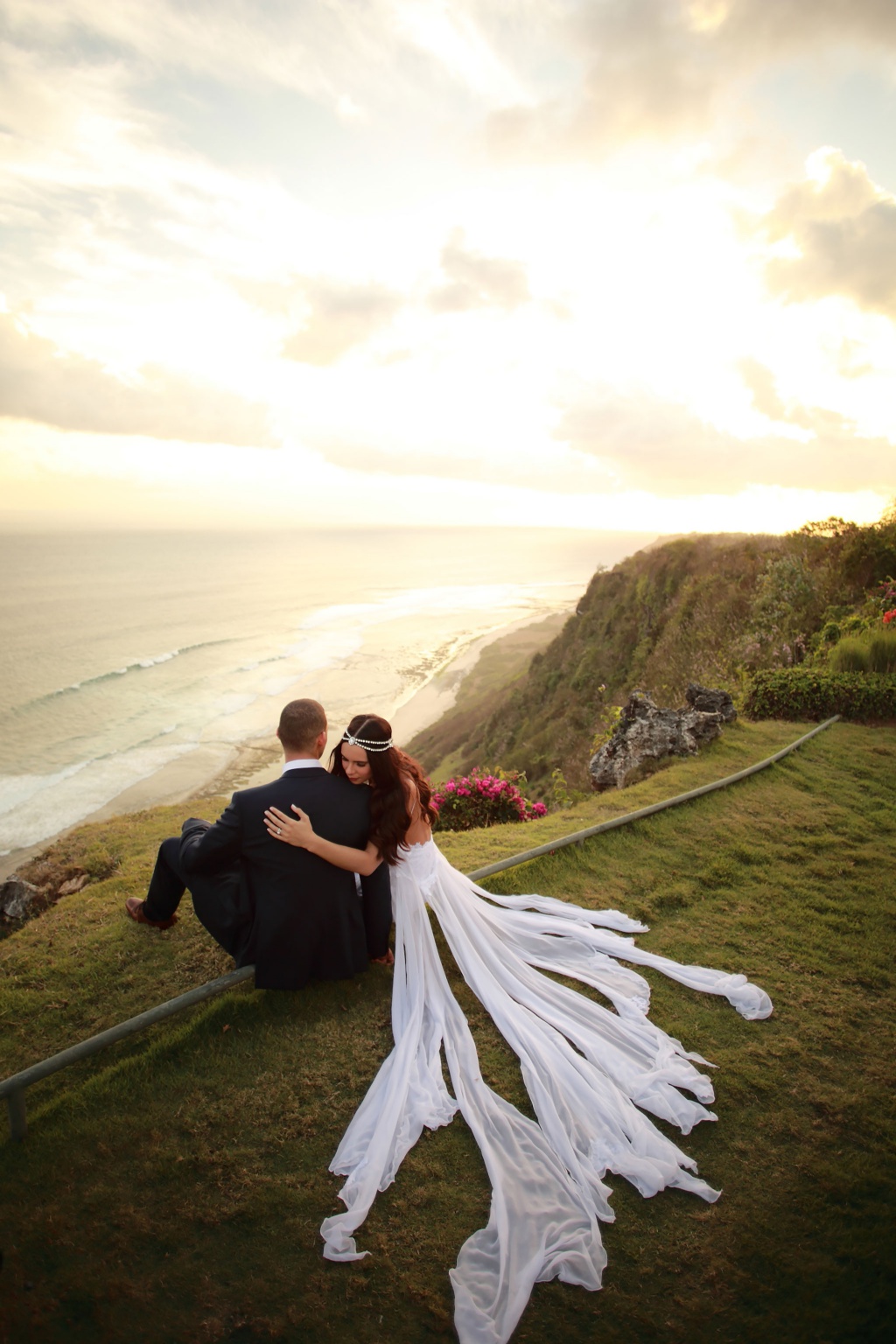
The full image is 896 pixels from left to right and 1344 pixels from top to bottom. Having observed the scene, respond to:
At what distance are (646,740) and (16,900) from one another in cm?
925

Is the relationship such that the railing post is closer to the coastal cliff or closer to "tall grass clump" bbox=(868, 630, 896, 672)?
the coastal cliff

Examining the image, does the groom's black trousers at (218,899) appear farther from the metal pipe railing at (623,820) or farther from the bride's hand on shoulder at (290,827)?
the metal pipe railing at (623,820)

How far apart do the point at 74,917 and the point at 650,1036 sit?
5247 mm

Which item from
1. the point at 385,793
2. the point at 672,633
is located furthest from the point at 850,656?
the point at 385,793

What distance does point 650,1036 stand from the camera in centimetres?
444

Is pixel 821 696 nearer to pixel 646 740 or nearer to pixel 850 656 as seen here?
pixel 850 656

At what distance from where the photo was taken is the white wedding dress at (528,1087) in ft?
10.2

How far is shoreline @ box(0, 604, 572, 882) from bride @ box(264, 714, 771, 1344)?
16623 millimetres

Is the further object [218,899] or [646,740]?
[646,740]

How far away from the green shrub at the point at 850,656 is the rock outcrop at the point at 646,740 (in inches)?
147

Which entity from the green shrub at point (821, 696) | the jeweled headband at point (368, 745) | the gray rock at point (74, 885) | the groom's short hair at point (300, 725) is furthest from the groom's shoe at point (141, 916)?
the green shrub at point (821, 696)

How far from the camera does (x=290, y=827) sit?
14.5 ft

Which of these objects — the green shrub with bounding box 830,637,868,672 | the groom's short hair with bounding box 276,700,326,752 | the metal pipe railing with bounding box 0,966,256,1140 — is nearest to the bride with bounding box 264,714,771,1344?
the groom's short hair with bounding box 276,700,326,752

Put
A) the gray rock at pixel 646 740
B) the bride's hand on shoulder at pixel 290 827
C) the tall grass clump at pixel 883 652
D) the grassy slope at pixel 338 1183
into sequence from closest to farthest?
1. the grassy slope at pixel 338 1183
2. the bride's hand on shoulder at pixel 290 827
3. the gray rock at pixel 646 740
4. the tall grass clump at pixel 883 652
